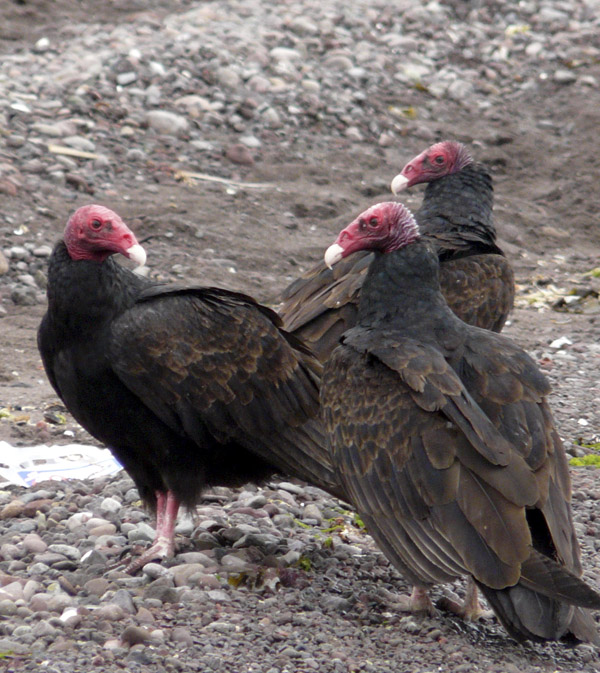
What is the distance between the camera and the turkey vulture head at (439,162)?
6617 millimetres

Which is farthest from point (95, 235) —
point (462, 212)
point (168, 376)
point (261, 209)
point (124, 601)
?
point (261, 209)

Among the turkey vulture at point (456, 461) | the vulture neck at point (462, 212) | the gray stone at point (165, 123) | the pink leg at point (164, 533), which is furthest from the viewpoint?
the gray stone at point (165, 123)

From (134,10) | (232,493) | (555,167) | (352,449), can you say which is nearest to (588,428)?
(232,493)

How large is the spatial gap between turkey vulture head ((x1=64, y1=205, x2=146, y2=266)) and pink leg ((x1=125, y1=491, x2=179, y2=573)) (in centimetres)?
97

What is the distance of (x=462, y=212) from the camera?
249 inches

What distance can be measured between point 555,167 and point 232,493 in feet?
22.6

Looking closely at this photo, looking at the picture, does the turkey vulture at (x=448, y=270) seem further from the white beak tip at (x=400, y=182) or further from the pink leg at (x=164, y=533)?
the pink leg at (x=164, y=533)

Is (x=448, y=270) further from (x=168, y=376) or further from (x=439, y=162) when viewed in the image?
(x=168, y=376)

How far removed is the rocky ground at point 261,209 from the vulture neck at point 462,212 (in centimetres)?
115

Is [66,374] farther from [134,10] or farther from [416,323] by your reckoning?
[134,10]

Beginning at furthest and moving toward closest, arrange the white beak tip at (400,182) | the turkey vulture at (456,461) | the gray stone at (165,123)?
the gray stone at (165,123) → the white beak tip at (400,182) → the turkey vulture at (456,461)

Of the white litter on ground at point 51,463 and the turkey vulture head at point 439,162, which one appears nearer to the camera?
the white litter on ground at point 51,463

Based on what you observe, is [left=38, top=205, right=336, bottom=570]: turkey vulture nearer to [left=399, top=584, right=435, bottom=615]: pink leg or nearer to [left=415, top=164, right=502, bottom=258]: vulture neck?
[left=399, top=584, right=435, bottom=615]: pink leg

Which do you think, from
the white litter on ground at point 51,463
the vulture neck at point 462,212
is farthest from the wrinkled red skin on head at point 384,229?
the white litter on ground at point 51,463
